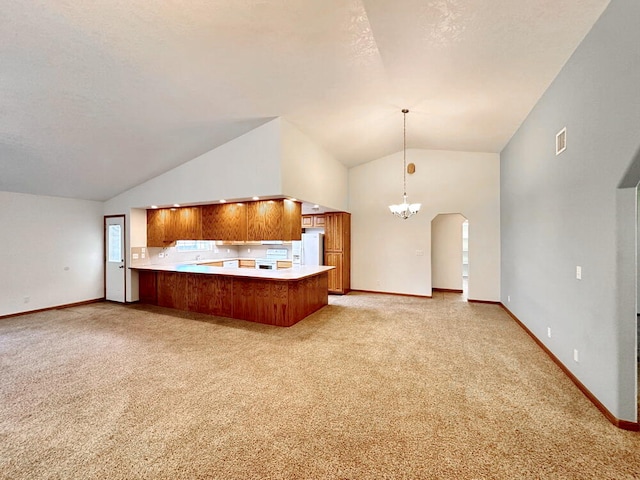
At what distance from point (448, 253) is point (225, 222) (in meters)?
6.02

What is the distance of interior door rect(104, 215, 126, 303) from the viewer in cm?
653

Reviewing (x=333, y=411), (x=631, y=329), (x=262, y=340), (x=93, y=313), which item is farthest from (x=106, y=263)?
(x=631, y=329)

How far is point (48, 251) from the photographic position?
5875mm

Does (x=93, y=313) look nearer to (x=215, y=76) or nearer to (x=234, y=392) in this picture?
(x=234, y=392)

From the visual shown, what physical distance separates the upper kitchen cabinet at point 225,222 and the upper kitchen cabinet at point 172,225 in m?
0.22

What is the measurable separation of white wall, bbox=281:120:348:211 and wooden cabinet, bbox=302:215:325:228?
713mm

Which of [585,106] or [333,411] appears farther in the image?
[585,106]

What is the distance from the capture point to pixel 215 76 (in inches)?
128

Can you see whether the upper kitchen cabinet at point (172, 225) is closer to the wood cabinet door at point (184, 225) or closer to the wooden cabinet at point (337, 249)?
the wood cabinet door at point (184, 225)

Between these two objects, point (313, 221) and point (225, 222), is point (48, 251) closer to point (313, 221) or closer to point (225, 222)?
point (225, 222)

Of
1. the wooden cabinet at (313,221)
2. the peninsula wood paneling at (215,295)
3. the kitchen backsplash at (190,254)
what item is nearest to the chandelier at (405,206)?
the wooden cabinet at (313,221)

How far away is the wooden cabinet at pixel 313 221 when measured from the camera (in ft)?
25.4

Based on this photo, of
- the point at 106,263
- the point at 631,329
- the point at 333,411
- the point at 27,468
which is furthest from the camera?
the point at 106,263

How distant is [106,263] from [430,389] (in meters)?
7.54
